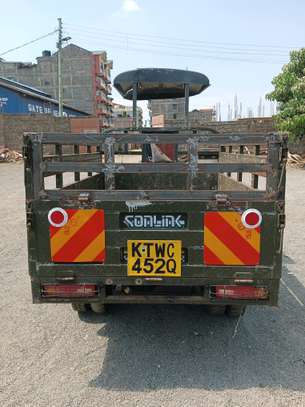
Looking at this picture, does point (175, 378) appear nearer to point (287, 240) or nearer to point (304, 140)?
point (287, 240)

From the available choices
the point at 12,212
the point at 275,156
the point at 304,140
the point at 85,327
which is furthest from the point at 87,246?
the point at 304,140

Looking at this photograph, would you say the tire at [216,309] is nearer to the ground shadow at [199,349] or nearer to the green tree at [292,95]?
the ground shadow at [199,349]

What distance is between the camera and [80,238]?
2.85 meters

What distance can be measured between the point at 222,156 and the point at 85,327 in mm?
2962

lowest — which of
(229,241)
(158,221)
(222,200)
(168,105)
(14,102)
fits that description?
(229,241)

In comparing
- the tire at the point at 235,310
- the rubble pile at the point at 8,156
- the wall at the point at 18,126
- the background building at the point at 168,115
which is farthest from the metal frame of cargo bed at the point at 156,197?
the wall at the point at 18,126

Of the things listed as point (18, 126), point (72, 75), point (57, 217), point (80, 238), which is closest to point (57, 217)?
point (57, 217)

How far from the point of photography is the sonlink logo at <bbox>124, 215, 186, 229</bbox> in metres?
2.86

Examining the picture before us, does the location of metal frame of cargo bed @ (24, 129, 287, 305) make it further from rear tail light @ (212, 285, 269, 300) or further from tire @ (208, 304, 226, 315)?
tire @ (208, 304, 226, 315)

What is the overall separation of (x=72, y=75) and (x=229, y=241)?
71.2 meters

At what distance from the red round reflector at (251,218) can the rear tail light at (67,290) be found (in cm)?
123

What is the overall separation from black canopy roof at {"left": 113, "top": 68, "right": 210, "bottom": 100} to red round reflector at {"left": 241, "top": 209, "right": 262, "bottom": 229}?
265 centimetres

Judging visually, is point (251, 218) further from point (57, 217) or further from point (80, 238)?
point (57, 217)

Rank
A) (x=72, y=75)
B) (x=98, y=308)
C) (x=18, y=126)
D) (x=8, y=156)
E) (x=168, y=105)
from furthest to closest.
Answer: (x=72, y=75), (x=18, y=126), (x=8, y=156), (x=168, y=105), (x=98, y=308)
